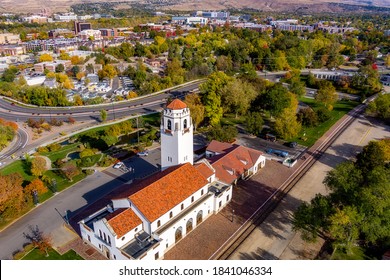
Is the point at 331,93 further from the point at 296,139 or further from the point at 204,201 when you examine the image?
the point at 204,201

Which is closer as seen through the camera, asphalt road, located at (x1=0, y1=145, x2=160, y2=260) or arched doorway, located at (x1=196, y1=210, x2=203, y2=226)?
asphalt road, located at (x1=0, y1=145, x2=160, y2=260)

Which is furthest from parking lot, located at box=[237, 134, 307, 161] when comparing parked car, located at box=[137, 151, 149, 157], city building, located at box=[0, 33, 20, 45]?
city building, located at box=[0, 33, 20, 45]

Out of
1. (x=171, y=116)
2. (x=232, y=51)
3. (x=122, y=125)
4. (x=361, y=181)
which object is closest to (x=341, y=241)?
(x=361, y=181)

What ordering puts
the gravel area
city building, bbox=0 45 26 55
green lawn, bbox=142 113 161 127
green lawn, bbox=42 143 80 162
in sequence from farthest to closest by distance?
1. city building, bbox=0 45 26 55
2. green lawn, bbox=142 113 161 127
3. green lawn, bbox=42 143 80 162
4. the gravel area

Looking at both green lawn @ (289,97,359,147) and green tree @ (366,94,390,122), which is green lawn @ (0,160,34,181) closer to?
green lawn @ (289,97,359,147)

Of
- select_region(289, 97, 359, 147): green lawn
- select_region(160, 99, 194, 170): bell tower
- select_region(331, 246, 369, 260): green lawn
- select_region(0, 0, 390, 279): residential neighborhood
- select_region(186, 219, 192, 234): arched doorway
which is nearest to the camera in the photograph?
select_region(0, 0, 390, 279): residential neighborhood

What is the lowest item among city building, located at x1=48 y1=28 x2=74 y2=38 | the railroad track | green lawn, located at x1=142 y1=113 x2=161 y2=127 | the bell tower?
green lawn, located at x1=142 y1=113 x2=161 y2=127

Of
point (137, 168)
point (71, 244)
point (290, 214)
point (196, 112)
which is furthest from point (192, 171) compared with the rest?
point (196, 112)
